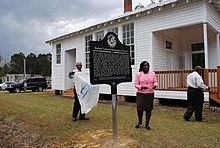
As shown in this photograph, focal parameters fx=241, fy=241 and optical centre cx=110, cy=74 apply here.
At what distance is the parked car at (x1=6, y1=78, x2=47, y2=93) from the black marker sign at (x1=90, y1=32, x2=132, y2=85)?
80.2ft

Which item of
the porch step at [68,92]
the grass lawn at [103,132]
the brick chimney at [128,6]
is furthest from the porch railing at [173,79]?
the porch step at [68,92]

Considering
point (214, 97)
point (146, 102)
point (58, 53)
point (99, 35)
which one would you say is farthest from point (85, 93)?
point (58, 53)

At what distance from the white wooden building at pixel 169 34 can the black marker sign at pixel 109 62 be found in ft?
18.1

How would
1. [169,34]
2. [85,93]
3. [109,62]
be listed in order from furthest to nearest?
[169,34] → [85,93] → [109,62]

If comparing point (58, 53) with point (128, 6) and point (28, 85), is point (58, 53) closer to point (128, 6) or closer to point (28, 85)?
point (128, 6)

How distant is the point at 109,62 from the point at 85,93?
230 cm

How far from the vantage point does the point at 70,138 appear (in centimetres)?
593

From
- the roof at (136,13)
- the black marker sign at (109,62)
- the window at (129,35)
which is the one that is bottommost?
the black marker sign at (109,62)

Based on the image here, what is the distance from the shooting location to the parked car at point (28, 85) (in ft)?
89.6

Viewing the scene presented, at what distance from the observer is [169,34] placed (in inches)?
502

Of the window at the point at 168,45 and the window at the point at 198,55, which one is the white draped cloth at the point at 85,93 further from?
the window at the point at 198,55

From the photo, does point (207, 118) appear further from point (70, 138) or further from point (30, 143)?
point (30, 143)

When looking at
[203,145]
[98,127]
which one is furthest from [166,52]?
[203,145]

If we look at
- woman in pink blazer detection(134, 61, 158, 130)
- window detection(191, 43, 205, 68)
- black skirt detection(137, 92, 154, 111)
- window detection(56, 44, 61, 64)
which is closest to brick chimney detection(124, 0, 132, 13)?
window detection(191, 43, 205, 68)
